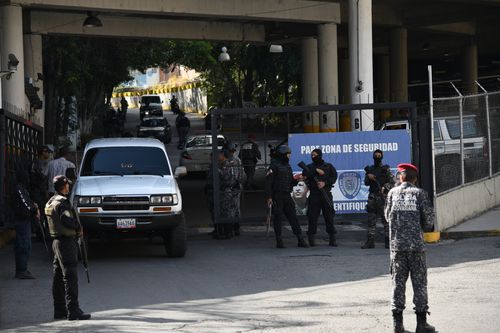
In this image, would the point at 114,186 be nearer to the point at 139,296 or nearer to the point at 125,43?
the point at 139,296

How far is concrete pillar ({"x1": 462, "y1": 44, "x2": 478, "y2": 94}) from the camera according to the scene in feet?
163

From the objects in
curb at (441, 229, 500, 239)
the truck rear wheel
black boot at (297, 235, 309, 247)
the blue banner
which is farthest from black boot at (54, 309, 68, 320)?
curb at (441, 229, 500, 239)

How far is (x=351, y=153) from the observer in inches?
782

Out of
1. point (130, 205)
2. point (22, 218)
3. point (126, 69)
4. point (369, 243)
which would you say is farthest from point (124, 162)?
point (126, 69)

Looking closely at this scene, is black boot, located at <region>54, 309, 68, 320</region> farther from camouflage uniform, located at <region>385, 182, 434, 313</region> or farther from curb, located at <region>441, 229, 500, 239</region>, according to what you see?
curb, located at <region>441, 229, 500, 239</region>

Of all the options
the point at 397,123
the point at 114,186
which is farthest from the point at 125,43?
the point at 114,186

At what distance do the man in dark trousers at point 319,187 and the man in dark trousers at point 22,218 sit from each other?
5412 millimetres

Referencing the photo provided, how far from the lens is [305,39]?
38625 mm

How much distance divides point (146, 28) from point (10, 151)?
60.3ft

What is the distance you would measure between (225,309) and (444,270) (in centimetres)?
432

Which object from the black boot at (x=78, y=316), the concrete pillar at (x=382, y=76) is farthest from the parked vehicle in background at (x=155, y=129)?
the black boot at (x=78, y=316)

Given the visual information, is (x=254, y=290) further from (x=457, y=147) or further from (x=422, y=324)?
(x=457, y=147)

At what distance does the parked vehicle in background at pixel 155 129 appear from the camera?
58234mm

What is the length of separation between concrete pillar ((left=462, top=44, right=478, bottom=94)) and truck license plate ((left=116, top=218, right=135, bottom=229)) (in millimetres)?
35903
